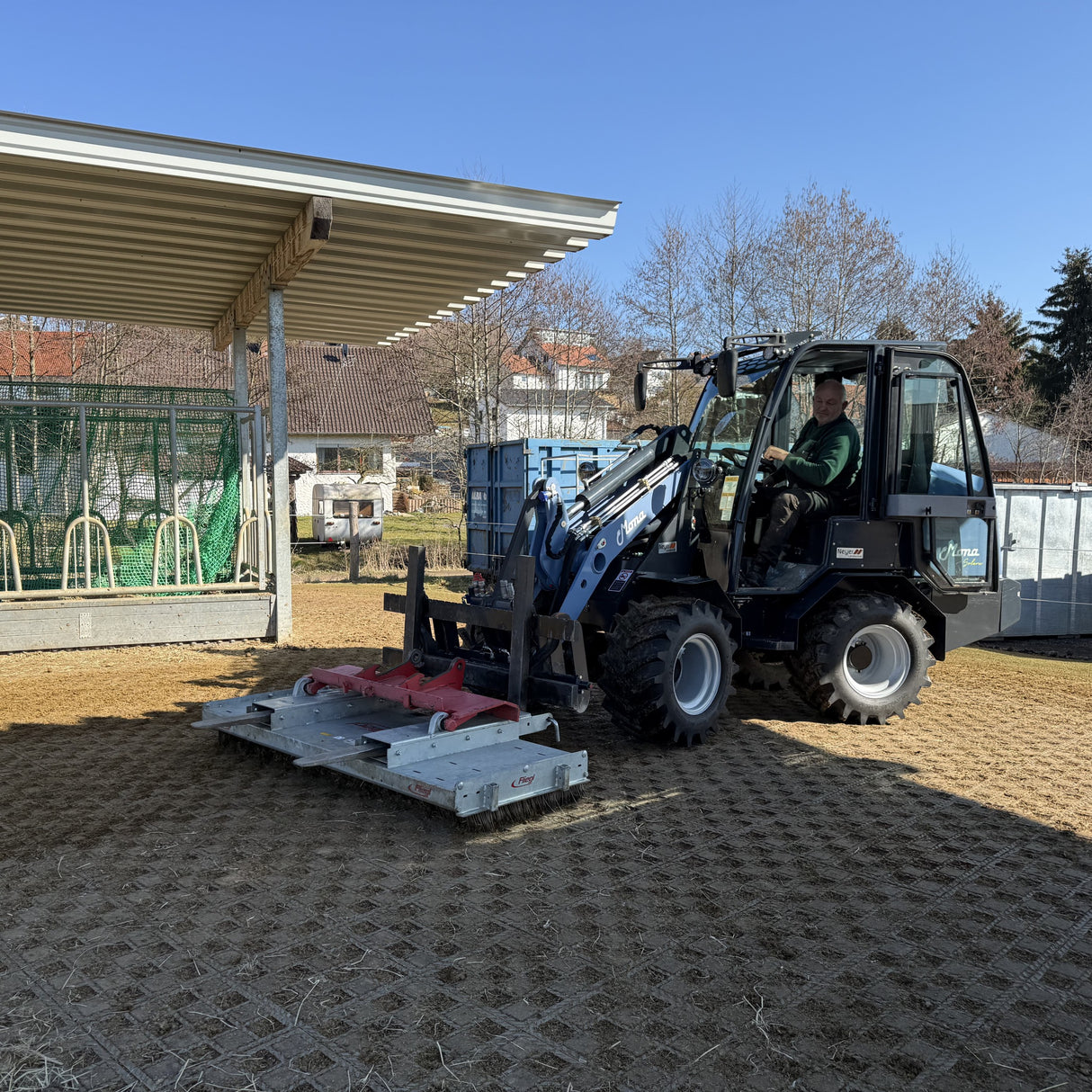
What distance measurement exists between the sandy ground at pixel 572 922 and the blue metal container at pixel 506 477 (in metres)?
7.78

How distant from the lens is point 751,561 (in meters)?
6.87

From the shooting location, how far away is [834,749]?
6.55m

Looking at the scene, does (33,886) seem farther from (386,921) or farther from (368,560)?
(368,560)

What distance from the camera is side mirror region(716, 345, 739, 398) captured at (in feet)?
20.4

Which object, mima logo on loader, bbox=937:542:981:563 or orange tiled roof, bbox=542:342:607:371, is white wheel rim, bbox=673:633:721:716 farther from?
orange tiled roof, bbox=542:342:607:371

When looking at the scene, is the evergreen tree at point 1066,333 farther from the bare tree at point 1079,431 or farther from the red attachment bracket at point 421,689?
the red attachment bracket at point 421,689

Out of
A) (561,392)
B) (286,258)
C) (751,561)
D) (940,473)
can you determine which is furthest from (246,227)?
(561,392)

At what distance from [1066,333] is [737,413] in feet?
137

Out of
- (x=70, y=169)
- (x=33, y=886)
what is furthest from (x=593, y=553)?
(x=70, y=169)

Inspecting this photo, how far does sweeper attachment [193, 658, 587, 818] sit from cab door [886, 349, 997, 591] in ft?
10.8

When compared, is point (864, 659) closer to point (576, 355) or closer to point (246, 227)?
point (246, 227)

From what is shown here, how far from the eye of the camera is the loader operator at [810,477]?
6738 millimetres

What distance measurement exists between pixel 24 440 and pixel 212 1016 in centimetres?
911

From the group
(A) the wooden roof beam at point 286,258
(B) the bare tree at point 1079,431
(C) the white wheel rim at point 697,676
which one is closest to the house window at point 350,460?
(A) the wooden roof beam at point 286,258
